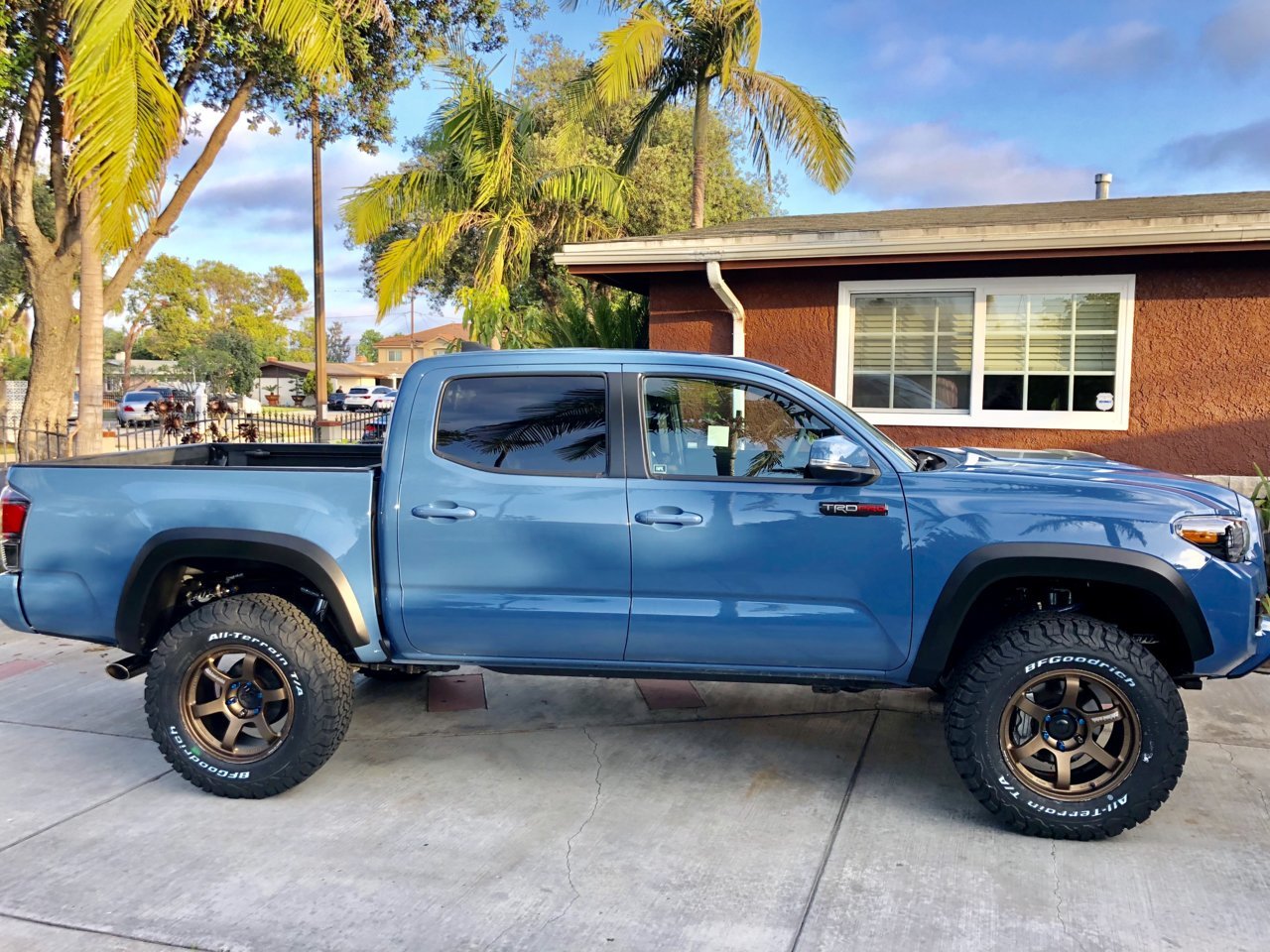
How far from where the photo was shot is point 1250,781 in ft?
14.8

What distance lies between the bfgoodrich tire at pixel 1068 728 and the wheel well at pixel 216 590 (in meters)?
2.58

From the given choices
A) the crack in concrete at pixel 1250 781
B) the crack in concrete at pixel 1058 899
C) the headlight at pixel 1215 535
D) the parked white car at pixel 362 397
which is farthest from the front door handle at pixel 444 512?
the parked white car at pixel 362 397

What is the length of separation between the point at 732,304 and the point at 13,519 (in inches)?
269

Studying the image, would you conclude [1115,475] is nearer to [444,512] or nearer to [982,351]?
[444,512]

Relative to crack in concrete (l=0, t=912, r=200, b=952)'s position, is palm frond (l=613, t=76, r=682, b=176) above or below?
above

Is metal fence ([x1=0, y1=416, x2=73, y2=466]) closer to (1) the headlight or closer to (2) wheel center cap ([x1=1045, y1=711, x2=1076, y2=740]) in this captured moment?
(2) wheel center cap ([x1=1045, y1=711, x2=1076, y2=740])

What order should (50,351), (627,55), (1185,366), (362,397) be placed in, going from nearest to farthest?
1. (1185,366)
2. (627,55)
3. (50,351)
4. (362,397)

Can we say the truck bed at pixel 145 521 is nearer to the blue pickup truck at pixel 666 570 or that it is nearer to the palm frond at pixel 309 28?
the blue pickup truck at pixel 666 570

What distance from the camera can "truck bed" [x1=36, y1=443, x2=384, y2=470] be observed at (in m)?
5.36

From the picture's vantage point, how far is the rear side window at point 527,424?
4254 millimetres

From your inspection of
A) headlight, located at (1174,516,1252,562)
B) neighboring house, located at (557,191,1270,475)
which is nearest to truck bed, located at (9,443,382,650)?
headlight, located at (1174,516,1252,562)

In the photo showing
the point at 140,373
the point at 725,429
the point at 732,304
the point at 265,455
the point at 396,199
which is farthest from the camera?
the point at 140,373

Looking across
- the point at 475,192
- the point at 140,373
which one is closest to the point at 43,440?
the point at 475,192

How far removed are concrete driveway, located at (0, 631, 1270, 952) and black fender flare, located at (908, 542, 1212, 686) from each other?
81 cm
